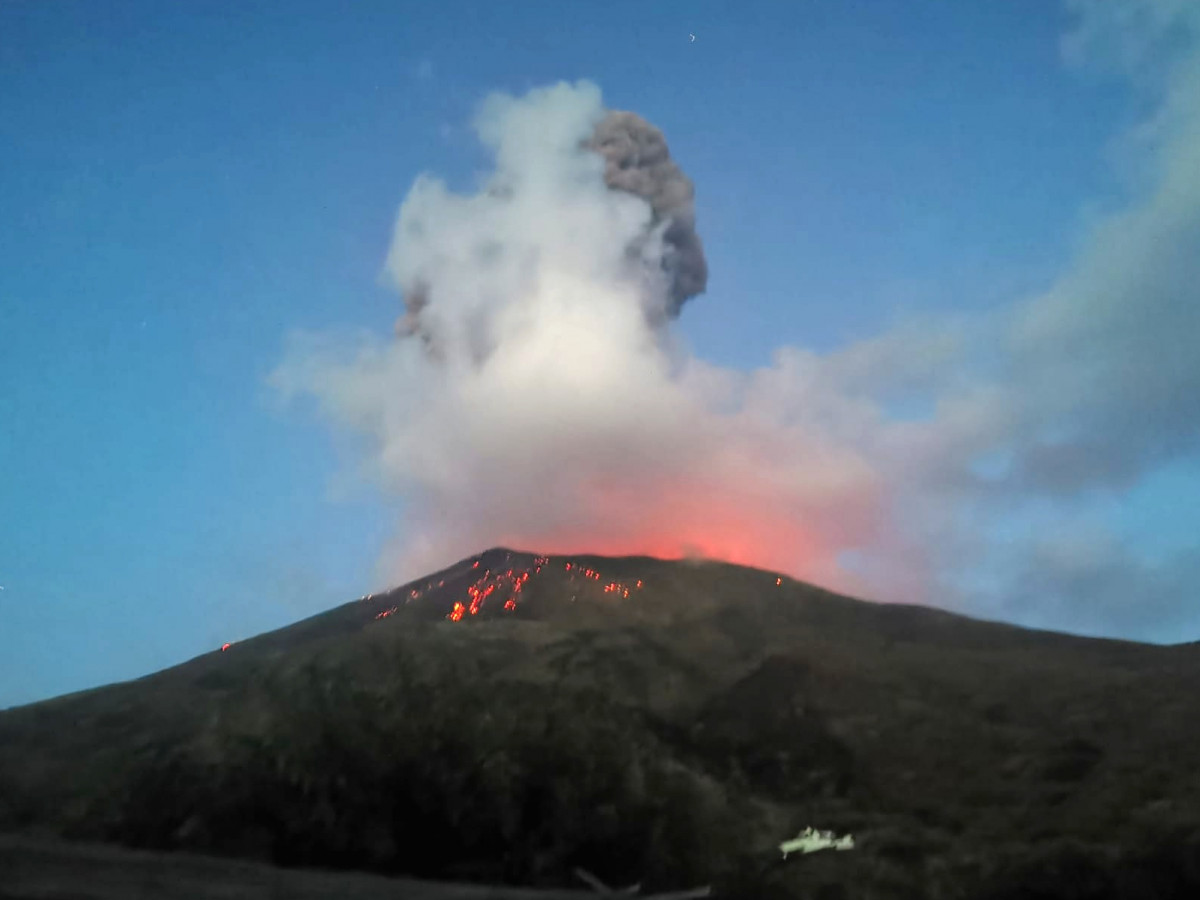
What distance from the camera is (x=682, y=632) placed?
69.2 metres

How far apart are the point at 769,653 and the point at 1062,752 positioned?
22273 millimetres

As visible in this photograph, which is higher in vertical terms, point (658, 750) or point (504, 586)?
point (504, 586)

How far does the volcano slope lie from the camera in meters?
17.3

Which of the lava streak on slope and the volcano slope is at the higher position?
the lava streak on slope

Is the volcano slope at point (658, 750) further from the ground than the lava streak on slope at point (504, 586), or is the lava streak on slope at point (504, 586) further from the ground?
the lava streak on slope at point (504, 586)

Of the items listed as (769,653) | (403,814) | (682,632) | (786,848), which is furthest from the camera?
(682,632)

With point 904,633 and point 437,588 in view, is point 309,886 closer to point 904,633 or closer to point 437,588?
point 904,633

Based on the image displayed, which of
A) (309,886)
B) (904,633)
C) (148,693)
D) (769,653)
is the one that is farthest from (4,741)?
(904,633)

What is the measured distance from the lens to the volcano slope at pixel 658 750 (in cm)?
1733

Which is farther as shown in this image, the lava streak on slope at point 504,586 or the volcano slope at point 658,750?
the lava streak on slope at point 504,586

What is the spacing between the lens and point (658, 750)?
22.2m

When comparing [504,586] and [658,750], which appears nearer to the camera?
[658,750]

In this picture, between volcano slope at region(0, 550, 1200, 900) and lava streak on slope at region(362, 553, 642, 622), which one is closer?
volcano slope at region(0, 550, 1200, 900)

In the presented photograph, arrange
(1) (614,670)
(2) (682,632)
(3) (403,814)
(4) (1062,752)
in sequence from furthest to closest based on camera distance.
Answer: (2) (682,632) < (1) (614,670) < (4) (1062,752) < (3) (403,814)
